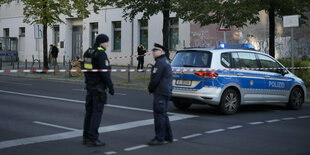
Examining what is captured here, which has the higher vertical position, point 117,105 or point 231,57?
point 231,57

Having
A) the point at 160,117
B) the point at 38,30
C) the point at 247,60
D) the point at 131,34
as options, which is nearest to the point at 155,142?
the point at 160,117

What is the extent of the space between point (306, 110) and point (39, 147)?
27.0 ft

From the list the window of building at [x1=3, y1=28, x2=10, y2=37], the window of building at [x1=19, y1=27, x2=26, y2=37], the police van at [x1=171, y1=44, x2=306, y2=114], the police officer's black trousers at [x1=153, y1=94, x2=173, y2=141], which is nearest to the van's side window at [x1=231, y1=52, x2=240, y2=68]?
the police van at [x1=171, y1=44, x2=306, y2=114]

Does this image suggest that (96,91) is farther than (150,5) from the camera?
No

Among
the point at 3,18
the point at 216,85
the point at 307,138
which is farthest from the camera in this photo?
the point at 3,18

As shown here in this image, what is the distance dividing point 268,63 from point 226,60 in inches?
67.9

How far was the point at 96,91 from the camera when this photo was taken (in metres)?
7.38

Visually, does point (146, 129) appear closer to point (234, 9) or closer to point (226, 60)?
point (226, 60)

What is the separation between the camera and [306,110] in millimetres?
12766

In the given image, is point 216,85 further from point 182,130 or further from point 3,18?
point 3,18

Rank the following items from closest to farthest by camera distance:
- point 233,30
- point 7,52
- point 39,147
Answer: point 39,147 < point 233,30 < point 7,52

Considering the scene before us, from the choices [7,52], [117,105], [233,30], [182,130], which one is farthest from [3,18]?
[182,130]

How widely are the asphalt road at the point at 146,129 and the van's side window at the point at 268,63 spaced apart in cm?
119

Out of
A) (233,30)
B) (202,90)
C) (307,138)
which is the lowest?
(307,138)
